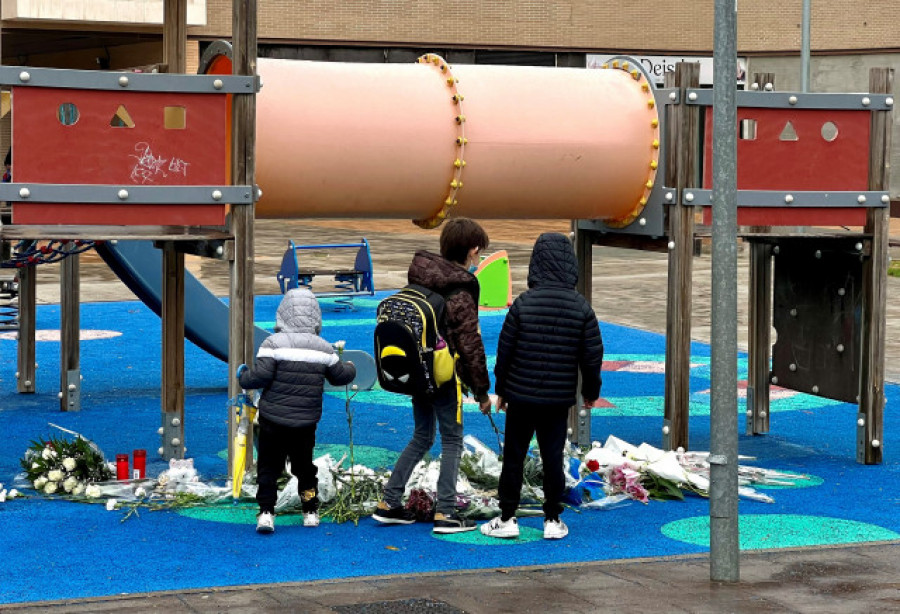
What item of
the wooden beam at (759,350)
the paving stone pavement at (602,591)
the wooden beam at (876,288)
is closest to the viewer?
the paving stone pavement at (602,591)

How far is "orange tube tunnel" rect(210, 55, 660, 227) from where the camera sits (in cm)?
918

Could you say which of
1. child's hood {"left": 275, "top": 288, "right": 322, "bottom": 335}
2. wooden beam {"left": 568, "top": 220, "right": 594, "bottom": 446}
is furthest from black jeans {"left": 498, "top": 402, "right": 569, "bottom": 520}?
wooden beam {"left": 568, "top": 220, "right": 594, "bottom": 446}

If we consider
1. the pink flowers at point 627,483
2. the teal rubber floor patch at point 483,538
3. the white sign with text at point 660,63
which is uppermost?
the white sign with text at point 660,63

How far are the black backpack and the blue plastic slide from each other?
3892 mm

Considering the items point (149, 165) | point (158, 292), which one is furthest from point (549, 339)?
point (158, 292)

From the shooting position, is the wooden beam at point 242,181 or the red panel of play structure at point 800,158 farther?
the red panel of play structure at point 800,158

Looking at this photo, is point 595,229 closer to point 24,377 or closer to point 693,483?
point 693,483

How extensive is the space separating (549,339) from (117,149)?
9.46 ft

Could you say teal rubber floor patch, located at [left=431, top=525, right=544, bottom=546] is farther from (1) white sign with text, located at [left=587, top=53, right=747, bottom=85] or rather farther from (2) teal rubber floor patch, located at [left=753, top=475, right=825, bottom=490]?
(1) white sign with text, located at [left=587, top=53, right=747, bottom=85]

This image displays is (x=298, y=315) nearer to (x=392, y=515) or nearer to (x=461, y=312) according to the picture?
(x=461, y=312)

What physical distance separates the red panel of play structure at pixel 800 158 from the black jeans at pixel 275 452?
11.6 ft

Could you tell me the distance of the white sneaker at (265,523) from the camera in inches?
317

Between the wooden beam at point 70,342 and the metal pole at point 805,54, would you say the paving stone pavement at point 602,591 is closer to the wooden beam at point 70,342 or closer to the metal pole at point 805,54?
the wooden beam at point 70,342

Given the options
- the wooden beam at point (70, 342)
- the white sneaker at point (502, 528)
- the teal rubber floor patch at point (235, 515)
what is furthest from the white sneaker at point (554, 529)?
the wooden beam at point (70, 342)
